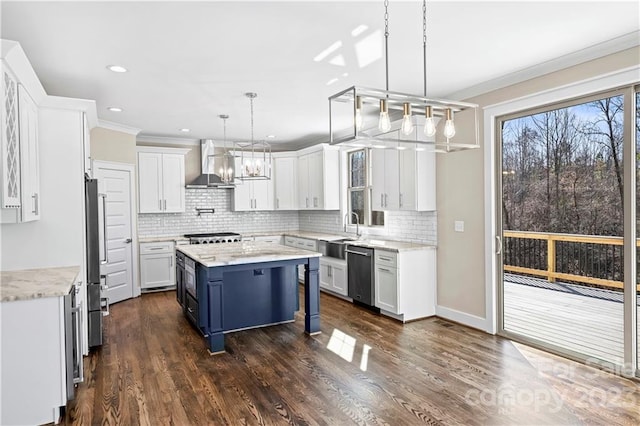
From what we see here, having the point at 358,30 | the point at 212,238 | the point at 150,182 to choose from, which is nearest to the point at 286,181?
the point at 212,238

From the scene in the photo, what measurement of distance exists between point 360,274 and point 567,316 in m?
2.39

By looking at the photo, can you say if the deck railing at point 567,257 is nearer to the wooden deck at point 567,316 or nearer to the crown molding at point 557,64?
the wooden deck at point 567,316

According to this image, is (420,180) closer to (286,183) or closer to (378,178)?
(378,178)

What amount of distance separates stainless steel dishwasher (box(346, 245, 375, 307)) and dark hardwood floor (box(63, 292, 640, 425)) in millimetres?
809

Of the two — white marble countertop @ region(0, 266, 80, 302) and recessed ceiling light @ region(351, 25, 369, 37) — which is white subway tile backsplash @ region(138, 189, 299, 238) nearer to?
white marble countertop @ region(0, 266, 80, 302)

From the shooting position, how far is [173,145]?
734 centimetres

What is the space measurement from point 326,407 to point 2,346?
6.77 feet

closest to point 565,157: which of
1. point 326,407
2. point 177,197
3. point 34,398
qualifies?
point 326,407

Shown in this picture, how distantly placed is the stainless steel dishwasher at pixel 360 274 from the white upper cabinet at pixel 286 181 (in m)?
2.46

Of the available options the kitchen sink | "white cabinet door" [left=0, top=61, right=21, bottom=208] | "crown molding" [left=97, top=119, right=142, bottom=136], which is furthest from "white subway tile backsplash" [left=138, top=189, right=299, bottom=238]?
"white cabinet door" [left=0, top=61, right=21, bottom=208]

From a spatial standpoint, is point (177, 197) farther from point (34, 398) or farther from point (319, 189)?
point (34, 398)

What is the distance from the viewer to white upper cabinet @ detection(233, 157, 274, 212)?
25.0ft

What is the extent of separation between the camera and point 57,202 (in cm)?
353

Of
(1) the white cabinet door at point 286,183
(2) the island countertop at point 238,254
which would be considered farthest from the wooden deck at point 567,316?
(1) the white cabinet door at point 286,183
